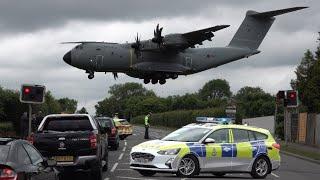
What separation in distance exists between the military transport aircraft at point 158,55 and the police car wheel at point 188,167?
81.2ft

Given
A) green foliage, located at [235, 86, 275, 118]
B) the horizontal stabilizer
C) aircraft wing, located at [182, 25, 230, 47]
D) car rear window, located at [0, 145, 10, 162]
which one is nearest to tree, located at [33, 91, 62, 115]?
aircraft wing, located at [182, 25, 230, 47]

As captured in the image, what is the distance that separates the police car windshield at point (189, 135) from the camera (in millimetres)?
19453

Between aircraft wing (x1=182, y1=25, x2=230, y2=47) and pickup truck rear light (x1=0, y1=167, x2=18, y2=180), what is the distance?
3288cm

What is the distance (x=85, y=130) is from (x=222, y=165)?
4195 mm

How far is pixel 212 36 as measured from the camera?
44906 mm

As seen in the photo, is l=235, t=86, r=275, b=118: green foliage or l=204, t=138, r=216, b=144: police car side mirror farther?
l=235, t=86, r=275, b=118: green foliage

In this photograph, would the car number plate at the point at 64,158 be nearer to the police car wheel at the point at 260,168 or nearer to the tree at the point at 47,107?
the police car wheel at the point at 260,168

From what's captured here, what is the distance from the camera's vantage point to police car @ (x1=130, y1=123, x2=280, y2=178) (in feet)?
61.0

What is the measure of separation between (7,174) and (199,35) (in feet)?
116

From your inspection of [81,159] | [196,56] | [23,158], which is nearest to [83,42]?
[196,56]

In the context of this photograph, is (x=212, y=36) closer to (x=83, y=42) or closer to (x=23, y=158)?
(x=83, y=42)

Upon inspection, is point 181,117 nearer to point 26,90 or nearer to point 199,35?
point 199,35

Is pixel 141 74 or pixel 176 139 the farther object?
pixel 141 74

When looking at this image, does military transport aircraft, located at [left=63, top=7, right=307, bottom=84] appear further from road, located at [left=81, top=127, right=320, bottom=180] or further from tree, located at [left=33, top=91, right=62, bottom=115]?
road, located at [left=81, top=127, right=320, bottom=180]
